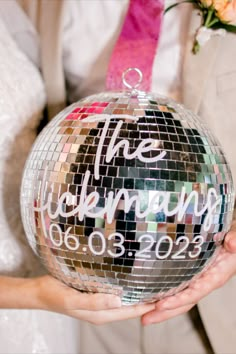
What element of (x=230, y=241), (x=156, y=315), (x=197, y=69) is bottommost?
(x=156, y=315)

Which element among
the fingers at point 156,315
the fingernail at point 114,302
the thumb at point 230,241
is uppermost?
the thumb at point 230,241

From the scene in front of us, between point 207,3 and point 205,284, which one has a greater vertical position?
point 207,3

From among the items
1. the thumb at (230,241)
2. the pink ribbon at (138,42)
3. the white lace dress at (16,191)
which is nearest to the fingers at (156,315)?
the thumb at (230,241)

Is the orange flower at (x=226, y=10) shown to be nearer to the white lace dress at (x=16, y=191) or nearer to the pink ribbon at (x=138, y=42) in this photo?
the pink ribbon at (x=138, y=42)

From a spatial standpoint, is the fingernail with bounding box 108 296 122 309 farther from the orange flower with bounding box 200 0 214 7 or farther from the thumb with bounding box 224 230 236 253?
the orange flower with bounding box 200 0 214 7

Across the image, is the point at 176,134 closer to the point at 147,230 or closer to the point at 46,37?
the point at 147,230

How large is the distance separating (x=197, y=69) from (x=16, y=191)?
0.33 m

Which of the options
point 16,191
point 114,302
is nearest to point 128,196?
point 114,302

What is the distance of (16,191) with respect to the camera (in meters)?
0.77

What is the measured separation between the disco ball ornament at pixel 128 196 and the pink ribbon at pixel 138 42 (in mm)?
247

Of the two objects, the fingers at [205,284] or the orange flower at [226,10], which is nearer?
the fingers at [205,284]

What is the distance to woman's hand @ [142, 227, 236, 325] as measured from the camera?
60 cm

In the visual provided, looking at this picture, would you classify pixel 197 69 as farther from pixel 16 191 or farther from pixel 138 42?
pixel 16 191

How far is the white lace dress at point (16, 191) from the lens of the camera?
0.74 m
